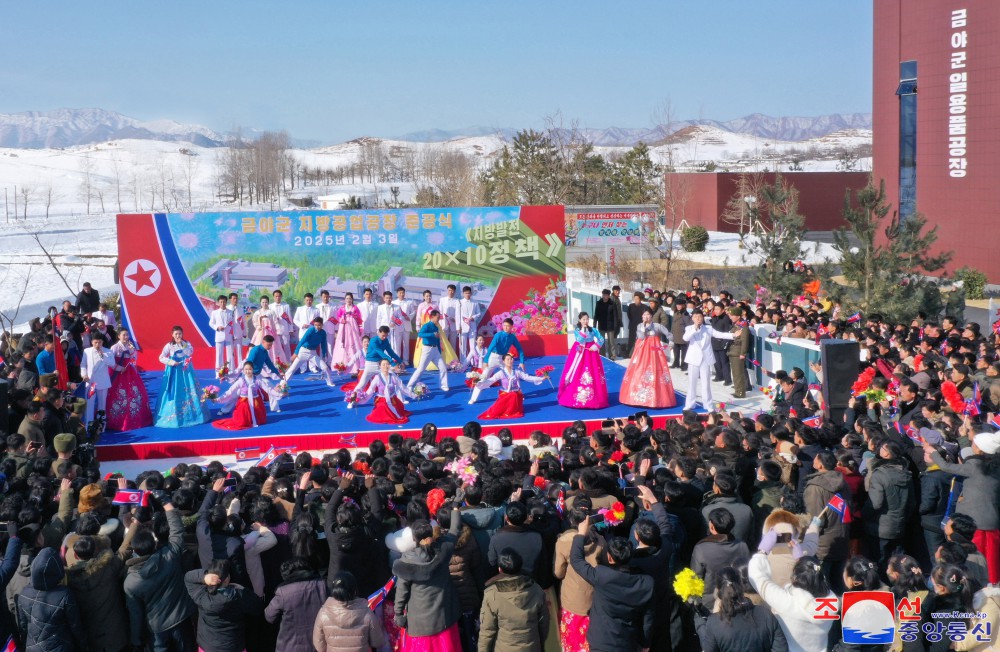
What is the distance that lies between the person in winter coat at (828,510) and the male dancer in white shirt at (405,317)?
10.3 metres

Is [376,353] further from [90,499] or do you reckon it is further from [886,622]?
[886,622]

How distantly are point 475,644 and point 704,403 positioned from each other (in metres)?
7.42

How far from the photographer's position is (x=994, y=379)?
8.80 metres

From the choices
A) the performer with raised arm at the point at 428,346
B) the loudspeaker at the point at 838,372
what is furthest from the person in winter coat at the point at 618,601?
the performer with raised arm at the point at 428,346

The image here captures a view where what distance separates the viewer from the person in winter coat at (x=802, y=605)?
4.52 meters

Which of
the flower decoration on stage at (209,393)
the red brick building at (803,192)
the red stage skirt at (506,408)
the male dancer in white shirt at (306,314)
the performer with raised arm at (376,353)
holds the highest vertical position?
the red brick building at (803,192)

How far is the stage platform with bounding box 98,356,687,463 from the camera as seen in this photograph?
11617 millimetres

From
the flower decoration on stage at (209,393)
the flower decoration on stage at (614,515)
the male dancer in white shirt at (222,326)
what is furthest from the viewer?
the male dancer in white shirt at (222,326)

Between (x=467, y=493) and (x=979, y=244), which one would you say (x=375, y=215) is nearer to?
(x=467, y=493)

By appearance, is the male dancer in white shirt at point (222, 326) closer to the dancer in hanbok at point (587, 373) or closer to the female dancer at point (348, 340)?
the female dancer at point (348, 340)

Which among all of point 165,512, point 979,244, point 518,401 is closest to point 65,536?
point 165,512

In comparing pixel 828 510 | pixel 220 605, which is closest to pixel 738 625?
pixel 828 510

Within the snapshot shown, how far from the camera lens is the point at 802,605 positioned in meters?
4.54

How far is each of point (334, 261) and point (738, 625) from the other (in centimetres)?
1317
